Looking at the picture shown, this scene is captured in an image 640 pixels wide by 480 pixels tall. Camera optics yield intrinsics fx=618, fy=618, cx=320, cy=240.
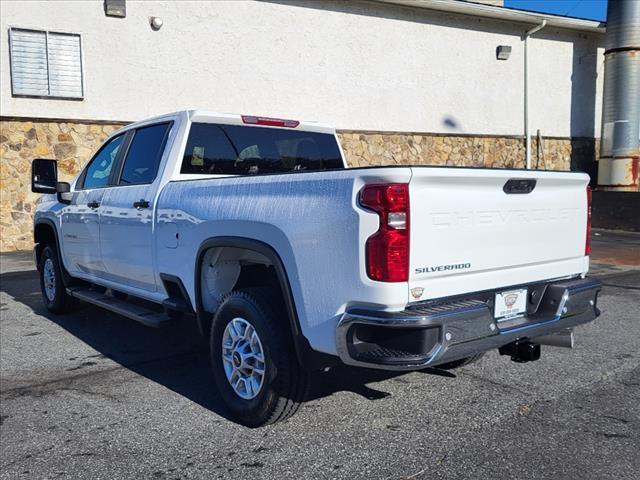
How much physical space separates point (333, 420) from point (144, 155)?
2767mm

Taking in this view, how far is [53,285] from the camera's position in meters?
7.04

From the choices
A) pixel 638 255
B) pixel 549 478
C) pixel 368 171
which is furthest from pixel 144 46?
pixel 549 478

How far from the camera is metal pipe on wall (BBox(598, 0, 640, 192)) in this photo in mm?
16781

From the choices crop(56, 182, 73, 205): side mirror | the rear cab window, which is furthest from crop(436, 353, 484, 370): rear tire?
crop(56, 182, 73, 205): side mirror

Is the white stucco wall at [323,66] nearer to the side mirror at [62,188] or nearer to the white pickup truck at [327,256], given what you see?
the side mirror at [62,188]

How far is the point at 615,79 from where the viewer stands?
56.6 feet

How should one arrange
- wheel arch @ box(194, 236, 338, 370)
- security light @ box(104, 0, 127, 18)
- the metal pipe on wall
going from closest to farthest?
wheel arch @ box(194, 236, 338, 370) < security light @ box(104, 0, 127, 18) < the metal pipe on wall

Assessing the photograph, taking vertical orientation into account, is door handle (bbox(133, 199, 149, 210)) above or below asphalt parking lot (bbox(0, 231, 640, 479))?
above

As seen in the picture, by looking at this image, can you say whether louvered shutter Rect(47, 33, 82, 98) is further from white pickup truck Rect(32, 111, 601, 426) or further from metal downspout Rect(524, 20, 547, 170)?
metal downspout Rect(524, 20, 547, 170)

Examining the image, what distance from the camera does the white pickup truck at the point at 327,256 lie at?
9.91ft

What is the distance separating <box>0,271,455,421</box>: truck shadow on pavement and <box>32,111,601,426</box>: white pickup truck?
0.46 m

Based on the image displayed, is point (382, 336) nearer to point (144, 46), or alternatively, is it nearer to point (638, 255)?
point (638, 255)

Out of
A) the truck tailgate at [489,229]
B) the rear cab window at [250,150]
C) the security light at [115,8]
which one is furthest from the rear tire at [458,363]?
the security light at [115,8]

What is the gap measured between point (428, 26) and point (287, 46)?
14.5ft
